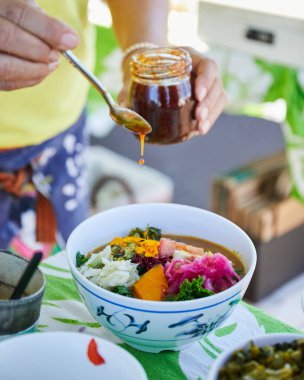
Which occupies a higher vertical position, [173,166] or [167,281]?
[167,281]

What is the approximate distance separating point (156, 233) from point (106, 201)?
5.45 feet

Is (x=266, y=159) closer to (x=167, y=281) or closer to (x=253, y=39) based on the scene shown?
(x=253, y=39)

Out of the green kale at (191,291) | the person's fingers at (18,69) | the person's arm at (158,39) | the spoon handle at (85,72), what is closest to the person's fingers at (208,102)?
the person's arm at (158,39)

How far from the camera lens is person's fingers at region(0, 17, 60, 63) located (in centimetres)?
81

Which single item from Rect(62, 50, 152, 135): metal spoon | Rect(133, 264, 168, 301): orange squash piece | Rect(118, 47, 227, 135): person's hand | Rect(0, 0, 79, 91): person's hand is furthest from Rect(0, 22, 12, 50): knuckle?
Rect(133, 264, 168, 301): orange squash piece

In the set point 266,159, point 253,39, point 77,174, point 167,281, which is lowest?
point 266,159

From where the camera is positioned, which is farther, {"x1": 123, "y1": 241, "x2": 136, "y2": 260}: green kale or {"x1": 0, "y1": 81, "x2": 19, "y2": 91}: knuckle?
{"x1": 0, "y1": 81, "x2": 19, "y2": 91}: knuckle

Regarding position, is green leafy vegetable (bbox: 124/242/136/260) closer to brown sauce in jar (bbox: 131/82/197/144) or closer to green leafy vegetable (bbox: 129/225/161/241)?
green leafy vegetable (bbox: 129/225/161/241)

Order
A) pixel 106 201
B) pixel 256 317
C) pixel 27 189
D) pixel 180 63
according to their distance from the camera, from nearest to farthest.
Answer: pixel 256 317 → pixel 180 63 → pixel 27 189 → pixel 106 201

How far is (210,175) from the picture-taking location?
2.84m

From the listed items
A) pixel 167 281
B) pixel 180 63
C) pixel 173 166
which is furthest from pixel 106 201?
pixel 167 281

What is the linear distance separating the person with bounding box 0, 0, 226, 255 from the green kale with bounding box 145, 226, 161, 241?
0.75 feet

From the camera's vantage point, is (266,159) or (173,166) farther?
(173,166)

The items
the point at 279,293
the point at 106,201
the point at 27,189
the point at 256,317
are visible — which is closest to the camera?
the point at 256,317
